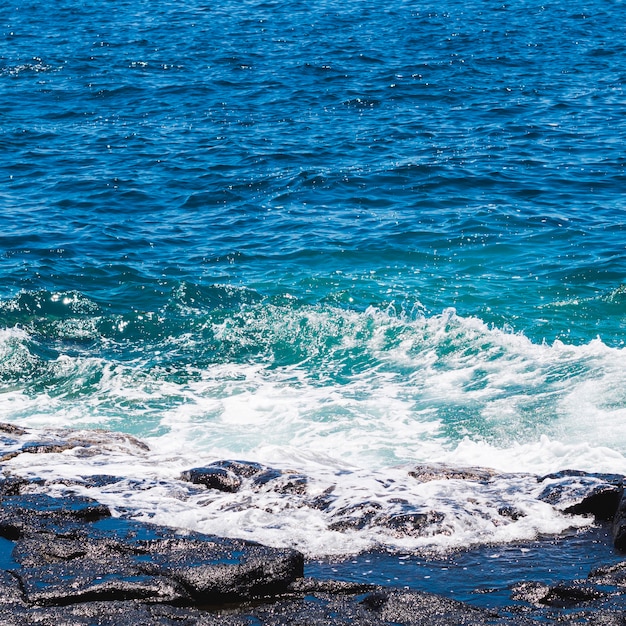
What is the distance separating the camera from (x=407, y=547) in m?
7.88

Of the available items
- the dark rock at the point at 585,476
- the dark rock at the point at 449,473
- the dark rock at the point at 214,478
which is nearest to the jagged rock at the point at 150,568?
the dark rock at the point at 214,478

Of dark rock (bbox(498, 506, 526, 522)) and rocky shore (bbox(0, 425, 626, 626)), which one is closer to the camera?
rocky shore (bbox(0, 425, 626, 626))

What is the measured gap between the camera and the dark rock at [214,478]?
920 centimetres

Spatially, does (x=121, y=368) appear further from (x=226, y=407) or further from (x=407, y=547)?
(x=407, y=547)

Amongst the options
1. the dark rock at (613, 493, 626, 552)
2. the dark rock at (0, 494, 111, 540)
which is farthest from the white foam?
the dark rock at (613, 493, 626, 552)

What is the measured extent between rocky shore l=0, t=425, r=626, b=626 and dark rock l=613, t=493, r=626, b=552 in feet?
0.04

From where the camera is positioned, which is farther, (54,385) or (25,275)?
(25,275)

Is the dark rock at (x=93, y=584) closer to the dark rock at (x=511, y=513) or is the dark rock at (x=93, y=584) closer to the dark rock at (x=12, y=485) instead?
the dark rock at (x=12, y=485)

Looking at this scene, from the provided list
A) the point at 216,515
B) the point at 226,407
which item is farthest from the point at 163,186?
the point at 216,515

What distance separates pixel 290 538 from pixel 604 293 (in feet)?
33.7

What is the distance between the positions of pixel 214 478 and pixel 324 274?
8603 mm

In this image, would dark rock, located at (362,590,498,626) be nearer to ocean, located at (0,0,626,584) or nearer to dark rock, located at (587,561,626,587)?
dark rock, located at (587,561,626,587)

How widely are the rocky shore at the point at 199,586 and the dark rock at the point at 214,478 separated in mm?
1218

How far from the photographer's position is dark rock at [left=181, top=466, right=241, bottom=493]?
30.2 ft
